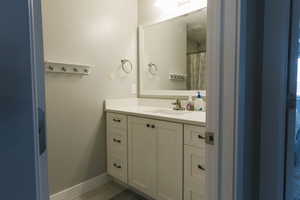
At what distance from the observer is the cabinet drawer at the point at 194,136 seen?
1483 mm

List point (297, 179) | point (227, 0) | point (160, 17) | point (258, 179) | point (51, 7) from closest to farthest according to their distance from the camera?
1. point (227, 0)
2. point (258, 179)
3. point (297, 179)
4. point (51, 7)
5. point (160, 17)

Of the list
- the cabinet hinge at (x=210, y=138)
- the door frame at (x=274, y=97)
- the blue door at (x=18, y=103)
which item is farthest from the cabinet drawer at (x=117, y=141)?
the blue door at (x=18, y=103)

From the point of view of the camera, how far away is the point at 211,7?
86 cm

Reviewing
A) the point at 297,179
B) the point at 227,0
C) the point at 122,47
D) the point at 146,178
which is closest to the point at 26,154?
the point at 227,0

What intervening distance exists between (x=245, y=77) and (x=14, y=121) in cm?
82

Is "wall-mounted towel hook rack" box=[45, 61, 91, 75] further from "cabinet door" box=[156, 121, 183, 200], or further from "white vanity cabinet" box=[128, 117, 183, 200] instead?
"cabinet door" box=[156, 121, 183, 200]

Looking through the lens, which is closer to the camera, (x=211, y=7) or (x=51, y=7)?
(x=211, y=7)

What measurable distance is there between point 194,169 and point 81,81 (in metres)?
1.45

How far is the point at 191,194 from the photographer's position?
1.58m

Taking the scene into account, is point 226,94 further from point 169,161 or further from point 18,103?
point 169,161

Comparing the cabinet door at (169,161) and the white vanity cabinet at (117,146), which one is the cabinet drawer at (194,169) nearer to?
the cabinet door at (169,161)

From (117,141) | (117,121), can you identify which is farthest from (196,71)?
(117,141)

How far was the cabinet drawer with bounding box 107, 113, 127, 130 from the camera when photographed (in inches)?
85.5

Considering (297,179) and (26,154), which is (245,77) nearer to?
(297,179)
